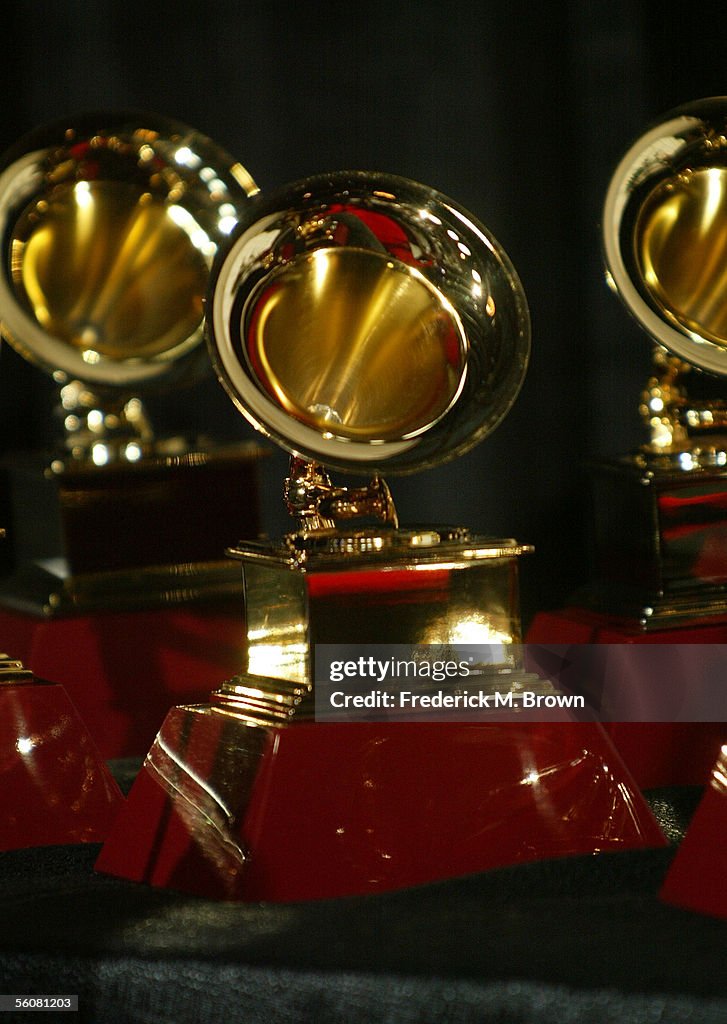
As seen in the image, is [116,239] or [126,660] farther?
[116,239]

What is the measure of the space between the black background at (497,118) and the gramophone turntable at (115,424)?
1.99ft

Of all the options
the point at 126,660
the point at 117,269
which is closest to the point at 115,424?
the point at 117,269

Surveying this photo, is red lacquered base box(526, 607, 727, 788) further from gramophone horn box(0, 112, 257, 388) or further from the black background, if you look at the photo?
gramophone horn box(0, 112, 257, 388)

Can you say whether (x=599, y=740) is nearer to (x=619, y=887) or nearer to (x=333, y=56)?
(x=619, y=887)

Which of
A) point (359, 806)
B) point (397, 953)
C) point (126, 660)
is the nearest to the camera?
point (397, 953)

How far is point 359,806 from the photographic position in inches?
74.4

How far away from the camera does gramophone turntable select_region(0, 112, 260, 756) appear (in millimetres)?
2760

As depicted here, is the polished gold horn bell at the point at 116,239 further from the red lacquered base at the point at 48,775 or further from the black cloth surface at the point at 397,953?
the black cloth surface at the point at 397,953

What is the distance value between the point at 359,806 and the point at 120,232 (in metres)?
1.48

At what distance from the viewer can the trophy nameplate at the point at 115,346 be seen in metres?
2.81

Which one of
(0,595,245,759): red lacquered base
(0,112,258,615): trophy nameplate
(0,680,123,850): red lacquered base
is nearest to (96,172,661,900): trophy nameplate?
(0,680,123,850): red lacquered base

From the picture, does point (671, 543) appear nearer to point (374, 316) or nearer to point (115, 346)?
point (374, 316)

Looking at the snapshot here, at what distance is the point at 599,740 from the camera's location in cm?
→ 202

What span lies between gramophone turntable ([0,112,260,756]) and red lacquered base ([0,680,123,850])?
0.50 metres
